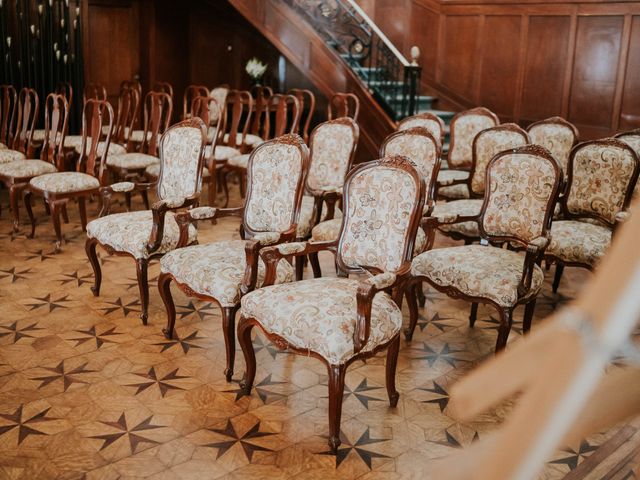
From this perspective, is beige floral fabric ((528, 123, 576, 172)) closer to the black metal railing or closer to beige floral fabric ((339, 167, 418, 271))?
beige floral fabric ((339, 167, 418, 271))

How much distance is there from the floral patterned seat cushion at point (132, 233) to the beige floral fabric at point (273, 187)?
46 cm

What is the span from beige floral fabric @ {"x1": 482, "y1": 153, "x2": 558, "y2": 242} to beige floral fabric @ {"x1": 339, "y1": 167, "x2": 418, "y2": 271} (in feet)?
2.75

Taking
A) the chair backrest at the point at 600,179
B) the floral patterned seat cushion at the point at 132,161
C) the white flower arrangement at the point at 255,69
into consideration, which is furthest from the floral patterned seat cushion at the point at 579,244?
the white flower arrangement at the point at 255,69

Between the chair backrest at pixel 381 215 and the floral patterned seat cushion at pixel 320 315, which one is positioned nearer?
the floral patterned seat cushion at pixel 320 315

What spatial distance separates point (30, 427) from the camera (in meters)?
2.42

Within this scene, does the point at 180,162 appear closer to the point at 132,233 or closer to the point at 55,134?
the point at 132,233

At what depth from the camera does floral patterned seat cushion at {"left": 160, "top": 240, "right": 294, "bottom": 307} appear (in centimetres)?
276

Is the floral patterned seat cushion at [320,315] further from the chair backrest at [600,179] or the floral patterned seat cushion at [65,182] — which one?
the floral patterned seat cushion at [65,182]

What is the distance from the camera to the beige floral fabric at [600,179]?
11.7 ft

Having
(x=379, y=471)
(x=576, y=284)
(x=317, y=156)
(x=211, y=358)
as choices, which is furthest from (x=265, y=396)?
(x=576, y=284)

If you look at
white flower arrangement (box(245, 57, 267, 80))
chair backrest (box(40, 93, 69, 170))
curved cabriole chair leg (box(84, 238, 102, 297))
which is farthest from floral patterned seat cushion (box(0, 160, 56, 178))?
white flower arrangement (box(245, 57, 267, 80))

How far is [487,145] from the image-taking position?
4230mm

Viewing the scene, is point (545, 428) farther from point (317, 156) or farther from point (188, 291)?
point (317, 156)

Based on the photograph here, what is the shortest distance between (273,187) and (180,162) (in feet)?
2.50
